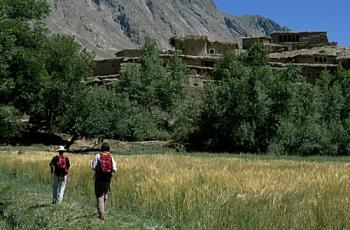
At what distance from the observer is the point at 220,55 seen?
8806 centimetres

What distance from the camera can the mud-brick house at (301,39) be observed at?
96.8 m

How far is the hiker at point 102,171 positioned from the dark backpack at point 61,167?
308 cm

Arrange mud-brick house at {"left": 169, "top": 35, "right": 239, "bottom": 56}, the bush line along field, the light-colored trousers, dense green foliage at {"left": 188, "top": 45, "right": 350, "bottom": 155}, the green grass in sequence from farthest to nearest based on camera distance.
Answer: mud-brick house at {"left": 169, "top": 35, "right": 239, "bottom": 56}
dense green foliage at {"left": 188, "top": 45, "right": 350, "bottom": 155}
the light-colored trousers
the green grass
the bush line along field

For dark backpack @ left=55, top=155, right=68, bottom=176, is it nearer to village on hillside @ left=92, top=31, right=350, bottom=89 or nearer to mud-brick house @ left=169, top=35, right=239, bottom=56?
village on hillside @ left=92, top=31, right=350, bottom=89

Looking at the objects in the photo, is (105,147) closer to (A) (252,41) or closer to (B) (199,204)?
(B) (199,204)

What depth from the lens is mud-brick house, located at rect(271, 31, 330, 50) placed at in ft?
317

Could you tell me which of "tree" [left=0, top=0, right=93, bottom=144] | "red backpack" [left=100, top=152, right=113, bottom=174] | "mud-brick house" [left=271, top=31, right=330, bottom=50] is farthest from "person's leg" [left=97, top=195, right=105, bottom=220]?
"mud-brick house" [left=271, top=31, right=330, bottom=50]

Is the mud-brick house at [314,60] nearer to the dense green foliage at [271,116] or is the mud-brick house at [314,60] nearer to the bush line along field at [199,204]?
the dense green foliage at [271,116]

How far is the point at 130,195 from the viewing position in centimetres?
1888

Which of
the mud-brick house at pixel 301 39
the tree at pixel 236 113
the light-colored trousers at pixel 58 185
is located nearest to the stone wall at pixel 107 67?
the tree at pixel 236 113

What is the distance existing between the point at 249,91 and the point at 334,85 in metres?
12.1

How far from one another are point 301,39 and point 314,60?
59.3ft

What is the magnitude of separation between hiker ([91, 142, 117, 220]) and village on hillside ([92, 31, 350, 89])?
6377cm

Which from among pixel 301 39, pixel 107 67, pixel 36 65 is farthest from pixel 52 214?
pixel 301 39
